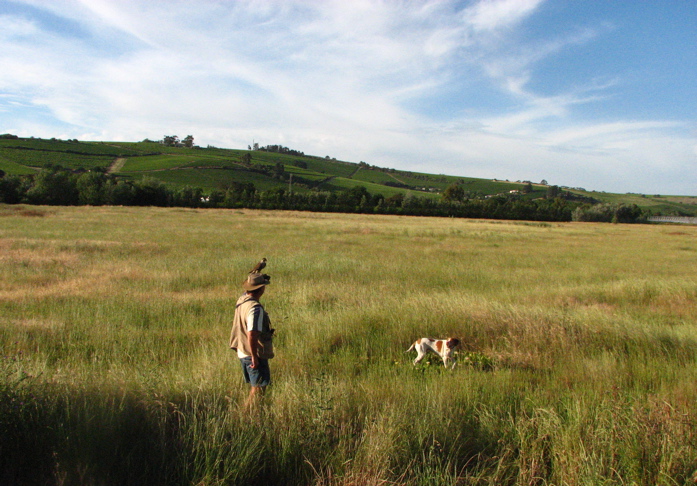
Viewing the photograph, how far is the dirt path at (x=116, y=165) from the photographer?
4274 inches

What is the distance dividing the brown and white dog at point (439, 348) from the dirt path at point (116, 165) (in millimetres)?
118600

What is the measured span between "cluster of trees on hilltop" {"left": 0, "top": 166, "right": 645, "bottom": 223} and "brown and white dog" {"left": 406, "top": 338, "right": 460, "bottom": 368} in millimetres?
74719

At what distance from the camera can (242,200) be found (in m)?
83.6

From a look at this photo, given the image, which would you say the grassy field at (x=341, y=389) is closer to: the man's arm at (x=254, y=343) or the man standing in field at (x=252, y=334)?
the man standing in field at (x=252, y=334)

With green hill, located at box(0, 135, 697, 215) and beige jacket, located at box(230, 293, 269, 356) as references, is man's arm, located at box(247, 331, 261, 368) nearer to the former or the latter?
beige jacket, located at box(230, 293, 269, 356)

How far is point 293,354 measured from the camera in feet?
20.0

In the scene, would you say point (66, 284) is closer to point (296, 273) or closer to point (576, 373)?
point (296, 273)

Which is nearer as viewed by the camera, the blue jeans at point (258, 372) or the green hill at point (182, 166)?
the blue jeans at point (258, 372)


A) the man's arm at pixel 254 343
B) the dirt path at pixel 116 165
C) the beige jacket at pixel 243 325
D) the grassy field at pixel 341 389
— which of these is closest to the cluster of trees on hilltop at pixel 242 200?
the dirt path at pixel 116 165

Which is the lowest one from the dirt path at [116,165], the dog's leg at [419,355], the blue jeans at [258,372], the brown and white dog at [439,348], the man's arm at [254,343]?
the dog's leg at [419,355]

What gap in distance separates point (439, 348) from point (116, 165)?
129 m

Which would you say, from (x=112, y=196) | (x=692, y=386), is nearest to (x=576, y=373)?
(x=692, y=386)

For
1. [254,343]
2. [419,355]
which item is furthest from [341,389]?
[419,355]

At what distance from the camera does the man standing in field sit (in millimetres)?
4129
